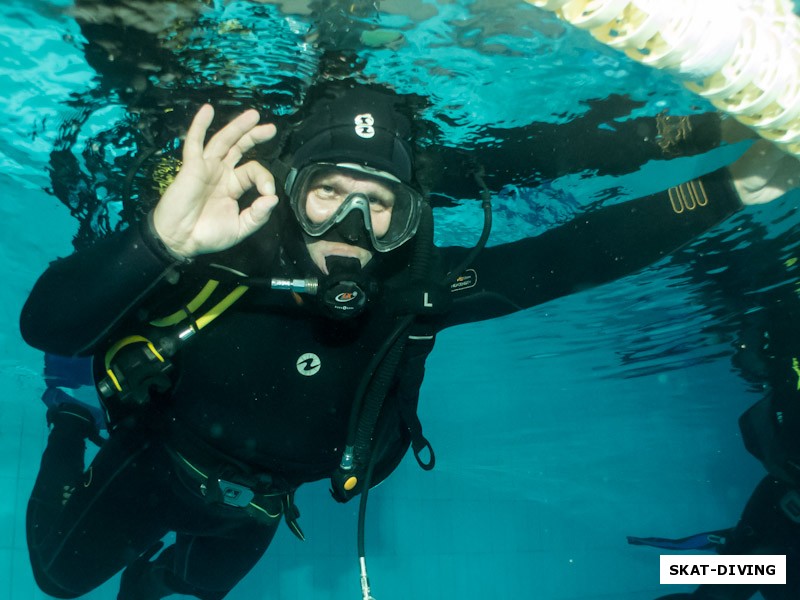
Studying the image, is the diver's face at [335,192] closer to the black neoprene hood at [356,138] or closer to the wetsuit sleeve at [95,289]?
the black neoprene hood at [356,138]

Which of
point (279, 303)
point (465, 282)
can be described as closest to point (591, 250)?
point (465, 282)

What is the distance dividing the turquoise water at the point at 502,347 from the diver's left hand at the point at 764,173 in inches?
52.4

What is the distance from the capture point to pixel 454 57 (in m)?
4.95

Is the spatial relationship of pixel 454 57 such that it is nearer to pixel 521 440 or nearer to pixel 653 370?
pixel 653 370

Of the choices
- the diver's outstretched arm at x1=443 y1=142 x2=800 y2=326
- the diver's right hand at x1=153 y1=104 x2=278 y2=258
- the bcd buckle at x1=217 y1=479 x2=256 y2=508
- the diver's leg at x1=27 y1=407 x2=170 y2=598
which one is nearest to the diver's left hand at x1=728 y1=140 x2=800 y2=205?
the diver's outstretched arm at x1=443 y1=142 x2=800 y2=326

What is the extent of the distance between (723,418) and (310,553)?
1998 centimetres

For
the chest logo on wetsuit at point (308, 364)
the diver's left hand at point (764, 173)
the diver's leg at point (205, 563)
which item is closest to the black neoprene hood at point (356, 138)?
the chest logo on wetsuit at point (308, 364)

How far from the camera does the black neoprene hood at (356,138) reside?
415 centimetres

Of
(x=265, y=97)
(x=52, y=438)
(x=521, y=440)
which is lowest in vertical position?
(x=521, y=440)

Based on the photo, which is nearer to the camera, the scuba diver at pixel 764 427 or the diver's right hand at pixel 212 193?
the diver's right hand at pixel 212 193

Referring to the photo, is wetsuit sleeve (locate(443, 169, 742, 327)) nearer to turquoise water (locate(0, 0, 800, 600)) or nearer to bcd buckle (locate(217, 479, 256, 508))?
turquoise water (locate(0, 0, 800, 600))

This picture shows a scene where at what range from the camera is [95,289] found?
3.45 metres

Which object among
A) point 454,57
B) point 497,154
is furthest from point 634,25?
point 497,154

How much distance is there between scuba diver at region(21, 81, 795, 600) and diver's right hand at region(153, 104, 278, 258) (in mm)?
12
